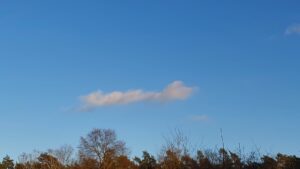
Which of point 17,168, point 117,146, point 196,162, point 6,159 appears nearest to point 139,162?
point 117,146

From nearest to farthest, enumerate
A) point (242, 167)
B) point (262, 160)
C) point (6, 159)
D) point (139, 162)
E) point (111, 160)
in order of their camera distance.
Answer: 1. point (242, 167)
2. point (262, 160)
3. point (111, 160)
4. point (139, 162)
5. point (6, 159)

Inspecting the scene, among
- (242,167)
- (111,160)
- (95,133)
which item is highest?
(95,133)

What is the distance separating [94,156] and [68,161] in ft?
13.9

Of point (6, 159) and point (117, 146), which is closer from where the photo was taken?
point (117, 146)

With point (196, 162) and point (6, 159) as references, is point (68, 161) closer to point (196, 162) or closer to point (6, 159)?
point (6, 159)

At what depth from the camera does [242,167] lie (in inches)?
929

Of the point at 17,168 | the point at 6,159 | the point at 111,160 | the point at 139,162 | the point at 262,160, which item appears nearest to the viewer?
the point at 262,160

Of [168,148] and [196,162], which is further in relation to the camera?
[196,162]

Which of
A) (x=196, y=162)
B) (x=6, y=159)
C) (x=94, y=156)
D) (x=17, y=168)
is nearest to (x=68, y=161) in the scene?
(x=94, y=156)

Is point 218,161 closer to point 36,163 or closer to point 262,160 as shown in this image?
point 262,160

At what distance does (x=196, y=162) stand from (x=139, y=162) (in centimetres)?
5976

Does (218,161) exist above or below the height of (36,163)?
below

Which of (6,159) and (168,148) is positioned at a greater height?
(6,159)

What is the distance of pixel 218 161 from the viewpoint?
2391 centimetres
